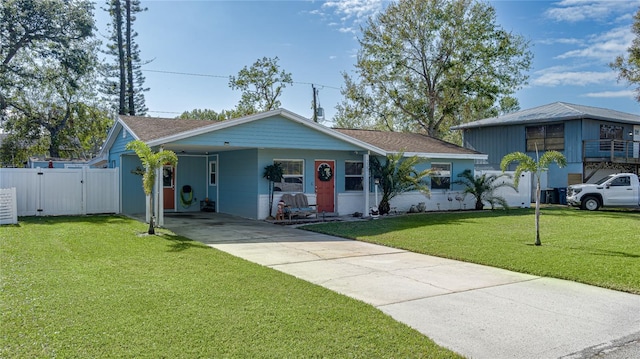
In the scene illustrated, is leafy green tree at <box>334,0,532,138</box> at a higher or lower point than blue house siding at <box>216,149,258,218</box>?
higher

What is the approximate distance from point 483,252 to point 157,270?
6.06 m

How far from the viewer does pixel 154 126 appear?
612 inches

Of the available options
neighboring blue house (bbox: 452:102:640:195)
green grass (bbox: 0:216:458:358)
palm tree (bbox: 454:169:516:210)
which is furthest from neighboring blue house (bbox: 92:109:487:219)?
neighboring blue house (bbox: 452:102:640:195)

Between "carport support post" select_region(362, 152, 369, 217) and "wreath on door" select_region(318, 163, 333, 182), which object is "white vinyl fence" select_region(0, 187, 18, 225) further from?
"carport support post" select_region(362, 152, 369, 217)

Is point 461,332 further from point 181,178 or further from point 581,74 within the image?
point 581,74

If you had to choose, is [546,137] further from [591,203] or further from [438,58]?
[438,58]

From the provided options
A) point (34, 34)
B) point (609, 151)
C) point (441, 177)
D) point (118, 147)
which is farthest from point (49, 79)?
point (609, 151)

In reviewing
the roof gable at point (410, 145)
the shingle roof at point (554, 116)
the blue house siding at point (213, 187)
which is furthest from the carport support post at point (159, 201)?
the shingle roof at point (554, 116)

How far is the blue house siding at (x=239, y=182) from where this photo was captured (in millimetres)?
15312

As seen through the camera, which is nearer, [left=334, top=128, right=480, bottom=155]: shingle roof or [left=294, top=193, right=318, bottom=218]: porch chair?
[left=294, top=193, right=318, bottom=218]: porch chair

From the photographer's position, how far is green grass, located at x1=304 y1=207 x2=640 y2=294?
7504 mm

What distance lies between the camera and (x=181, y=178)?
17781 millimetres

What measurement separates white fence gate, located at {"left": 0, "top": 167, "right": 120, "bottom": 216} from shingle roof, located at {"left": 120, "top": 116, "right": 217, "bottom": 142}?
6.19ft

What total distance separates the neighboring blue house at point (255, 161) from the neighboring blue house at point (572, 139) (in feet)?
24.8
